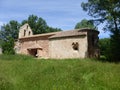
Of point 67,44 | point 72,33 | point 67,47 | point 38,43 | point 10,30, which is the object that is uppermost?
point 10,30

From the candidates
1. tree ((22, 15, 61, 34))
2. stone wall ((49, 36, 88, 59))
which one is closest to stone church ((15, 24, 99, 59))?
stone wall ((49, 36, 88, 59))

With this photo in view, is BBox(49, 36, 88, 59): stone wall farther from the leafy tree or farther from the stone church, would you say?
the leafy tree

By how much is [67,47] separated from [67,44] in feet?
1.46

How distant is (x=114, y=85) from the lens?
1209cm

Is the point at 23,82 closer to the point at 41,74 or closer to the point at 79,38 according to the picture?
the point at 41,74

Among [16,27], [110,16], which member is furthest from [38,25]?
[110,16]

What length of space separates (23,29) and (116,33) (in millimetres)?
27135

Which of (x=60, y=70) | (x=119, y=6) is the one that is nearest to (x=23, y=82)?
(x=60, y=70)

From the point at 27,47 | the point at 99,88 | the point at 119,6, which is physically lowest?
the point at 99,88

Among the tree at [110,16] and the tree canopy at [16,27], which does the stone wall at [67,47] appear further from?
the tree canopy at [16,27]

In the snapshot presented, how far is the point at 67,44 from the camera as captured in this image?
118 feet

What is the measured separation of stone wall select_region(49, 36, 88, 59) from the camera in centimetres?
3394

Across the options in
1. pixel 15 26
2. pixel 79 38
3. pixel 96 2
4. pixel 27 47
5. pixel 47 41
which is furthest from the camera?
pixel 15 26

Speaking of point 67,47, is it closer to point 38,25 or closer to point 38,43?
point 38,43
